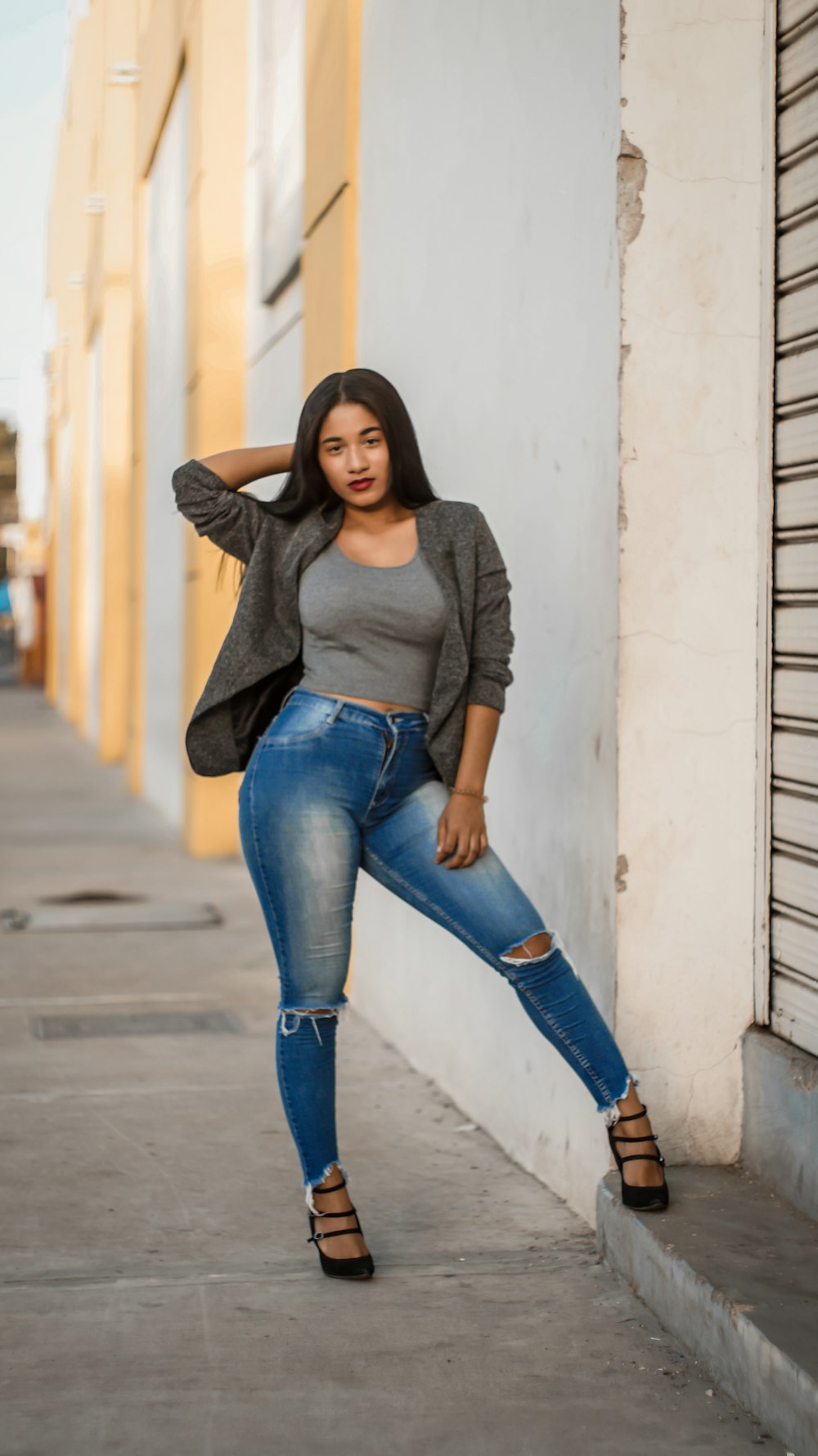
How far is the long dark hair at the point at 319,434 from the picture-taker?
345 cm

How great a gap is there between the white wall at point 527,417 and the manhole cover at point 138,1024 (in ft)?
2.76

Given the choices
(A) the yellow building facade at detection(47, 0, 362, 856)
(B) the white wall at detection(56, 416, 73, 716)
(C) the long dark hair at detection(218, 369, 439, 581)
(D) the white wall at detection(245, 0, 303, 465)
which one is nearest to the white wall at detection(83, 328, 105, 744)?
(A) the yellow building facade at detection(47, 0, 362, 856)

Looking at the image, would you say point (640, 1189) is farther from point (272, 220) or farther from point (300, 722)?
point (272, 220)

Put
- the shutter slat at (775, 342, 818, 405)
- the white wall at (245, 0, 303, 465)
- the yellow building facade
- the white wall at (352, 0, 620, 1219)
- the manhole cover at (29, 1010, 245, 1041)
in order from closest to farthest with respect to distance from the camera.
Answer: the shutter slat at (775, 342, 818, 405) → the white wall at (352, 0, 620, 1219) → the manhole cover at (29, 1010, 245, 1041) → the yellow building facade → the white wall at (245, 0, 303, 465)

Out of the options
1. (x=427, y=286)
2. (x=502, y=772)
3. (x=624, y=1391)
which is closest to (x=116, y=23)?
(x=427, y=286)

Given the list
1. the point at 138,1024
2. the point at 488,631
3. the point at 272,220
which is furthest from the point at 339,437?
the point at 272,220

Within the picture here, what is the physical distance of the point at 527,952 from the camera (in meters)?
3.39

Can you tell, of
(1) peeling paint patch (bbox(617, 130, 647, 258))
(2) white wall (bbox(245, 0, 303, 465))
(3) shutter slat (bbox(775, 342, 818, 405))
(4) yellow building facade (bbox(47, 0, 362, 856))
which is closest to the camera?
(3) shutter slat (bbox(775, 342, 818, 405))

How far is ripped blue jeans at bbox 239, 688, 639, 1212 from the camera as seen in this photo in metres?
3.38

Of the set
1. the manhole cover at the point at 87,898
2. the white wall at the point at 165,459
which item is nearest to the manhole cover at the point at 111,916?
the manhole cover at the point at 87,898

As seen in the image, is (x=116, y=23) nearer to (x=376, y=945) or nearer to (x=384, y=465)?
(x=376, y=945)

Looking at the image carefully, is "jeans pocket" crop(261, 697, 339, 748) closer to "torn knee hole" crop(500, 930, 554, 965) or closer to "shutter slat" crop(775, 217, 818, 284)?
"torn knee hole" crop(500, 930, 554, 965)

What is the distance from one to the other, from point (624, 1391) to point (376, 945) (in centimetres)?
322

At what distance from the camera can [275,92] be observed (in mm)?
9578
